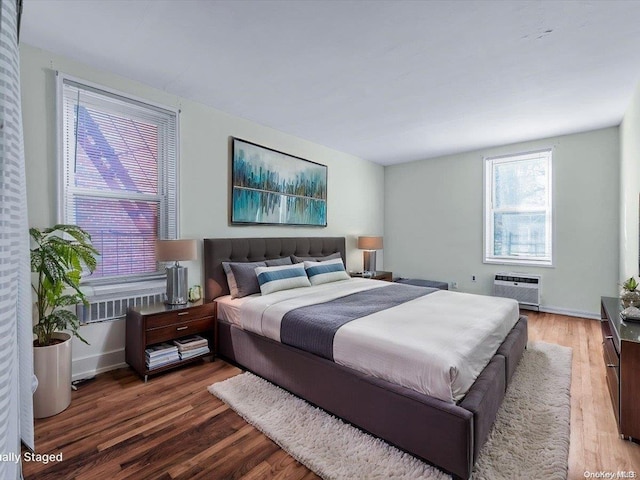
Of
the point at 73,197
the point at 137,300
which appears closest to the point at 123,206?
the point at 73,197

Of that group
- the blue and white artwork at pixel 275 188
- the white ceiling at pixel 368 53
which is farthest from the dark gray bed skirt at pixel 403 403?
the white ceiling at pixel 368 53

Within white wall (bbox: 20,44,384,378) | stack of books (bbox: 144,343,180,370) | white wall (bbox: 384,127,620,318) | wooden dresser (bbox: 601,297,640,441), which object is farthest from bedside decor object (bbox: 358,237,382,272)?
wooden dresser (bbox: 601,297,640,441)

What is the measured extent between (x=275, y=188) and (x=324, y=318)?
88.6 inches

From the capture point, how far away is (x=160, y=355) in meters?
2.62

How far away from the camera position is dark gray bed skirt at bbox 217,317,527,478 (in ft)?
4.94

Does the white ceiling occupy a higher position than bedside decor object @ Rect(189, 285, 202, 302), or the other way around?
the white ceiling

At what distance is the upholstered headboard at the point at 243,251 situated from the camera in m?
3.30

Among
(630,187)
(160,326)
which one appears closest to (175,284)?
(160,326)

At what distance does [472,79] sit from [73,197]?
3.52 metres

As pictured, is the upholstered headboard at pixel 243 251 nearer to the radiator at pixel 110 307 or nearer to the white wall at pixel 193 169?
the white wall at pixel 193 169

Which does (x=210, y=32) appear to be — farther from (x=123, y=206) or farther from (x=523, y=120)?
(x=523, y=120)

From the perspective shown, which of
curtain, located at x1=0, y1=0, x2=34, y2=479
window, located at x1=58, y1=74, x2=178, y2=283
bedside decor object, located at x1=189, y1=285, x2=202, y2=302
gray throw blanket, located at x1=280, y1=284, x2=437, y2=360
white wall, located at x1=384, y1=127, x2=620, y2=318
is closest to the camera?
curtain, located at x1=0, y1=0, x2=34, y2=479

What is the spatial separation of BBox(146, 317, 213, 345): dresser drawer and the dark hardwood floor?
1.09ft

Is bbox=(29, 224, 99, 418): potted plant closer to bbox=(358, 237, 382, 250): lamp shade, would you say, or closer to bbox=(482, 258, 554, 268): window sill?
bbox=(358, 237, 382, 250): lamp shade
